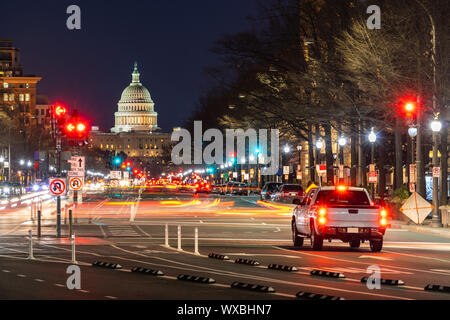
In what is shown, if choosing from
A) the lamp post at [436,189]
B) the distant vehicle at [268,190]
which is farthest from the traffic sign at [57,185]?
the distant vehicle at [268,190]

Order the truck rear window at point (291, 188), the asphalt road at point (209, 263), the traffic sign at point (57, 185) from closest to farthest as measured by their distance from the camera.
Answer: the asphalt road at point (209, 263), the traffic sign at point (57, 185), the truck rear window at point (291, 188)

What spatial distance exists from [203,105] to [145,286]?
102m

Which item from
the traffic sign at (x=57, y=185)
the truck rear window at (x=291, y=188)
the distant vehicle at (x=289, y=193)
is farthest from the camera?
the truck rear window at (x=291, y=188)

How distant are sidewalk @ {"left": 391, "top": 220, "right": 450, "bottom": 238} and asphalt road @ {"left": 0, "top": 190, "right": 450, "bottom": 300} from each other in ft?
1.96

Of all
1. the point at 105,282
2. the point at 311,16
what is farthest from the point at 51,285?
the point at 311,16

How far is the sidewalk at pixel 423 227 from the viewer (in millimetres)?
34344

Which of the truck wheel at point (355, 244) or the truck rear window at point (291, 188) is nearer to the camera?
the truck wheel at point (355, 244)

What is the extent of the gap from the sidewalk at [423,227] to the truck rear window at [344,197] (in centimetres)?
787

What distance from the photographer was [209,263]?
72.8 feet

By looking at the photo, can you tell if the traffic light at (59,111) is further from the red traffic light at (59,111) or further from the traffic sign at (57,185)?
the traffic sign at (57,185)

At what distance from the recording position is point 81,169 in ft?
120

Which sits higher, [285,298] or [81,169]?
[81,169]

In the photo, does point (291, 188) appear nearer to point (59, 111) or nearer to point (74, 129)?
point (74, 129)
